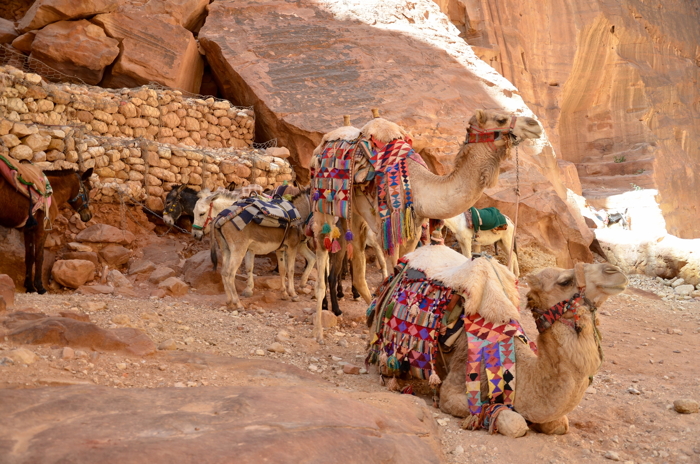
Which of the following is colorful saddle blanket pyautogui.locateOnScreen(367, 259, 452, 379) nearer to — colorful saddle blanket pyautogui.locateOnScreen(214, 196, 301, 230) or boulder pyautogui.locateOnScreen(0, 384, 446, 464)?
boulder pyautogui.locateOnScreen(0, 384, 446, 464)

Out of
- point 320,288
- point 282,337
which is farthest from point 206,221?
point 282,337

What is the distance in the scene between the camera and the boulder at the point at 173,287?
333 inches

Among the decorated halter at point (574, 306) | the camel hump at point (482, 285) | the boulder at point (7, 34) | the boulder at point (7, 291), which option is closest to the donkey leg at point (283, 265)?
the boulder at point (7, 291)

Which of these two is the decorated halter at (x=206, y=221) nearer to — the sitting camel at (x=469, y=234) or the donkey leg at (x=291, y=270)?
the donkey leg at (x=291, y=270)

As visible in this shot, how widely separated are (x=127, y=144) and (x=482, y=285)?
8925 millimetres

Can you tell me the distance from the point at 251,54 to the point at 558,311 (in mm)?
11959

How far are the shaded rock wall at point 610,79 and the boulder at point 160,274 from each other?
1416 centimetres

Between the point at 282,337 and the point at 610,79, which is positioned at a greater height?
the point at 610,79

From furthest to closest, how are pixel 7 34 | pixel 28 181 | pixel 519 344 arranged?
pixel 7 34 → pixel 28 181 → pixel 519 344

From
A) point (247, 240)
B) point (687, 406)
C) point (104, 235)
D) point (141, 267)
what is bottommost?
point (687, 406)

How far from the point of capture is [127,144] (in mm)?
11281

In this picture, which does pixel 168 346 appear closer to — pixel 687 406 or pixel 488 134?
pixel 488 134

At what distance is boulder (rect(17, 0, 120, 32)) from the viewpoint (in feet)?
42.4

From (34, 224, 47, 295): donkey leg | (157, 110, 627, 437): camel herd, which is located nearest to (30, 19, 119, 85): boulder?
(157, 110, 627, 437): camel herd
